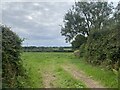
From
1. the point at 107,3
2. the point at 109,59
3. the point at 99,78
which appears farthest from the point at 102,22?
the point at 99,78

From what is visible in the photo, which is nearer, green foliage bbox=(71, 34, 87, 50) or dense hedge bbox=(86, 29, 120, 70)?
dense hedge bbox=(86, 29, 120, 70)

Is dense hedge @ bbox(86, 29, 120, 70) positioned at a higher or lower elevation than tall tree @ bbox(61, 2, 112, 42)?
lower

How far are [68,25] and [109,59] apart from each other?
28.2 m

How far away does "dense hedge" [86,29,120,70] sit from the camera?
54.1ft

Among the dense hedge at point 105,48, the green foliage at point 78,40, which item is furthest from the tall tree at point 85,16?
the dense hedge at point 105,48

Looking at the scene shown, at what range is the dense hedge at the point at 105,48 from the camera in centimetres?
1650

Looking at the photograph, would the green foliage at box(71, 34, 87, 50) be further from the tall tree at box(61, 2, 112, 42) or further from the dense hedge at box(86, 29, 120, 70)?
the dense hedge at box(86, 29, 120, 70)

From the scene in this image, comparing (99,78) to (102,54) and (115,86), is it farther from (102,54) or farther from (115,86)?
(102,54)

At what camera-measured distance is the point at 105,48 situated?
1956 cm

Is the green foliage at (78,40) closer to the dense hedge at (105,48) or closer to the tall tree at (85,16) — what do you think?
the tall tree at (85,16)

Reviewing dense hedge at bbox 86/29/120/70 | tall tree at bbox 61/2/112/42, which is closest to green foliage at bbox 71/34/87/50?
tall tree at bbox 61/2/112/42

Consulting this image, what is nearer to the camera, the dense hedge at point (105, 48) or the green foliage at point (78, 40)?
the dense hedge at point (105, 48)

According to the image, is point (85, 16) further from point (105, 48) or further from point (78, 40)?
point (105, 48)

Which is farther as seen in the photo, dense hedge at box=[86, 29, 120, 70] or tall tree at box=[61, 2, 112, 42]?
tall tree at box=[61, 2, 112, 42]
